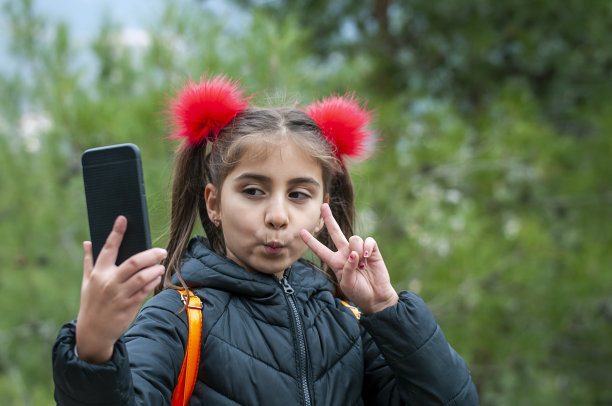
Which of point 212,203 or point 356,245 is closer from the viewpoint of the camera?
point 356,245

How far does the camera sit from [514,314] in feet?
13.1

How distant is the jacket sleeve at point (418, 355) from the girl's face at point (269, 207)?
0.20m

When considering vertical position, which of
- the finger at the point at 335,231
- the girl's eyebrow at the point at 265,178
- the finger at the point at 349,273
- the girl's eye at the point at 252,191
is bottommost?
the finger at the point at 349,273

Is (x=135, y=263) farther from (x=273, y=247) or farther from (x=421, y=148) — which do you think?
(x=421, y=148)

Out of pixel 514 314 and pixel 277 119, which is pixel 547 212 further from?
pixel 277 119

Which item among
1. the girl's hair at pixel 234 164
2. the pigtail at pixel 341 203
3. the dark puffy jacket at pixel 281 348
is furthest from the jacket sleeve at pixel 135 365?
the pigtail at pixel 341 203

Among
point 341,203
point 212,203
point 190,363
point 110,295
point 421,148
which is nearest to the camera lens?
point 110,295

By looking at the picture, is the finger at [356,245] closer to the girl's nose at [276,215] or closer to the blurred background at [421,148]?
the girl's nose at [276,215]

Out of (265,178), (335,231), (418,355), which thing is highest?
(265,178)

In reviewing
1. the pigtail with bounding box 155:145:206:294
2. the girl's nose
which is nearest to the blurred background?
the pigtail with bounding box 155:145:206:294

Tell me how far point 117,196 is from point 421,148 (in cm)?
294

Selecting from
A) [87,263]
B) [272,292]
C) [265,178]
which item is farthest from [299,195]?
[87,263]

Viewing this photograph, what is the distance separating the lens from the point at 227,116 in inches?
50.9

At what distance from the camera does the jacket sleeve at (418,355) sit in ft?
3.45
